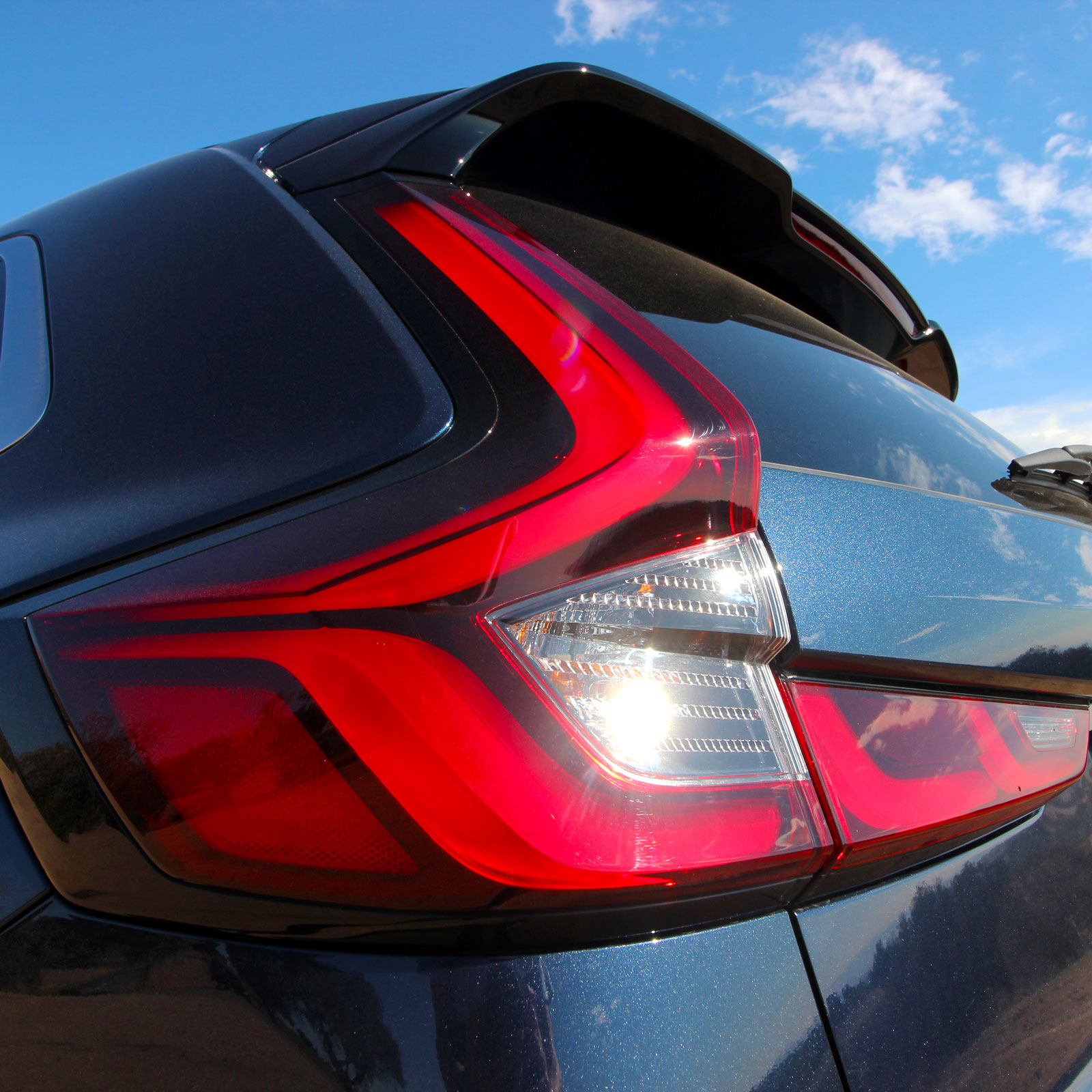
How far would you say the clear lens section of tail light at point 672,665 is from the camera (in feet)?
2.22

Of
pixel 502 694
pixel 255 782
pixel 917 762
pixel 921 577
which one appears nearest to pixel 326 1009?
pixel 255 782

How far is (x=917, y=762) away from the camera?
794 millimetres

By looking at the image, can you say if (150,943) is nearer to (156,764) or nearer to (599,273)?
(156,764)

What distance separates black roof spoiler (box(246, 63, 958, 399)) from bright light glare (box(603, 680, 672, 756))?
76 centimetres

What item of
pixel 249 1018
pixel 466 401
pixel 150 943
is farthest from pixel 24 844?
pixel 466 401

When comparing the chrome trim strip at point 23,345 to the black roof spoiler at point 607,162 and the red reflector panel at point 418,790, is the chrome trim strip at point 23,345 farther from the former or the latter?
the red reflector panel at point 418,790

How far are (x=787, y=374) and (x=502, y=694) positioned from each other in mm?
717

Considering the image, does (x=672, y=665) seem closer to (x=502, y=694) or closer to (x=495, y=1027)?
(x=502, y=694)

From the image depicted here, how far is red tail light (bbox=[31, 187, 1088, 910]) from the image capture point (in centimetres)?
65

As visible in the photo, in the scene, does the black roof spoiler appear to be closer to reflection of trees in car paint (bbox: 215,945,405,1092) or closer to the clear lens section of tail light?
the clear lens section of tail light

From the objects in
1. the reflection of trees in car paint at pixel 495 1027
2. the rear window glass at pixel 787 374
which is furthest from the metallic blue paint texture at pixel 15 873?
the rear window glass at pixel 787 374

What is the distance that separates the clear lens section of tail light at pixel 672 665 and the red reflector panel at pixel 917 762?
1.9 inches

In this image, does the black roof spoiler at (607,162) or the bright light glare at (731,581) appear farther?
the black roof spoiler at (607,162)

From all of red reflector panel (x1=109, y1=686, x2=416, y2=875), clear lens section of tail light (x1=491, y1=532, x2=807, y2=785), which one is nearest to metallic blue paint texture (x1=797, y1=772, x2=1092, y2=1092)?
clear lens section of tail light (x1=491, y1=532, x2=807, y2=785)
